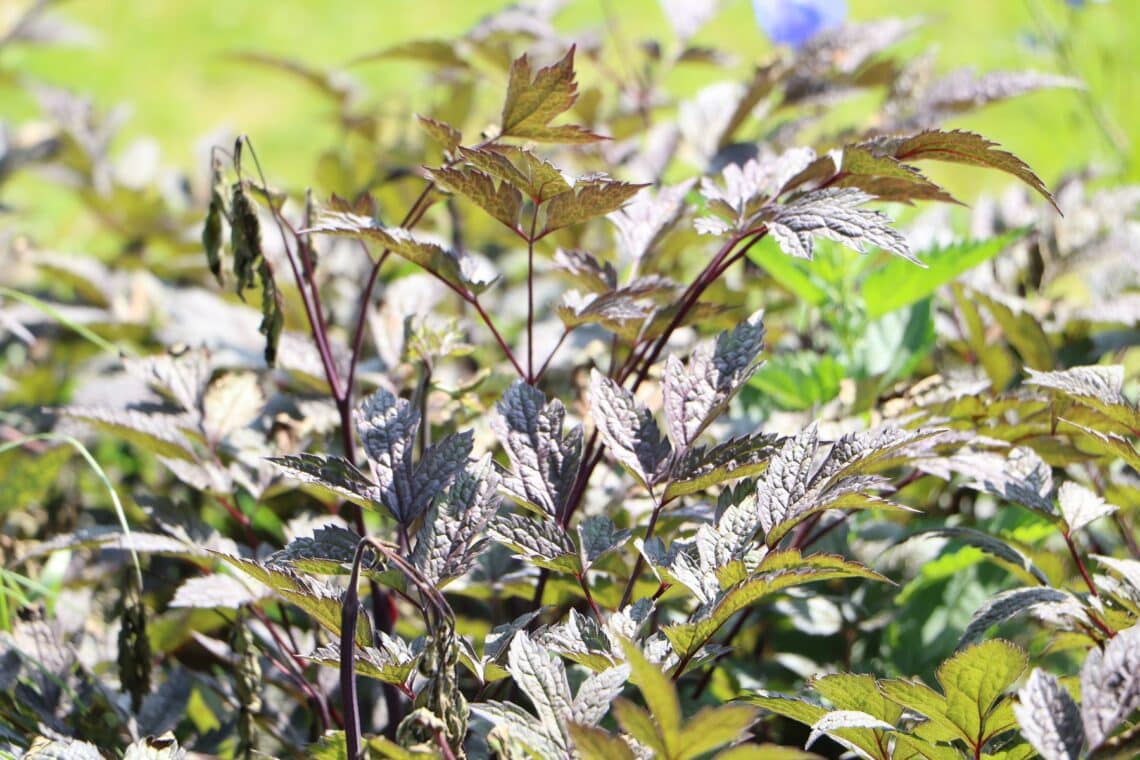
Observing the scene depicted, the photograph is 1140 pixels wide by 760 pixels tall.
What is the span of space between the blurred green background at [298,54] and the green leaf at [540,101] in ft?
10.3

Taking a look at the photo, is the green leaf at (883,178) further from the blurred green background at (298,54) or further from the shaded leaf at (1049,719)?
the blurred green background at (298,54)

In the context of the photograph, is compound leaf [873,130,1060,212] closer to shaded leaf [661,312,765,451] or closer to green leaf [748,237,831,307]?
shaded leaf [661,312,765,451]

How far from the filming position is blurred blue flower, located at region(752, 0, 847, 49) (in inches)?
80.4

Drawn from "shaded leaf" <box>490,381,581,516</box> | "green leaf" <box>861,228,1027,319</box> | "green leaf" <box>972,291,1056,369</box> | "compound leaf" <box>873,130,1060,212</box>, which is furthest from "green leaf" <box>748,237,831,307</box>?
"shaded leaf" <box>490,381,581,516</box>

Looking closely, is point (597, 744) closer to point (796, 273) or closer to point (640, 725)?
point (640, 725)

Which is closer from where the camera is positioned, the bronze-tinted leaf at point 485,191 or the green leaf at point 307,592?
the green leaf at point 307,592

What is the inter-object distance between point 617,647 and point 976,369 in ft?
2.99

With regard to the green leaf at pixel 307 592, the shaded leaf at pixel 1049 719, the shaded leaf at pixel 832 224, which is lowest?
the shaded leaf at pixel 1049 719

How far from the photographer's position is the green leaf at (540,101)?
1.08 metres

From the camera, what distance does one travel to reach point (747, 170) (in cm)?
119

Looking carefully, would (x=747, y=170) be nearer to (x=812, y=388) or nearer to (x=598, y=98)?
(x=812, y=388)

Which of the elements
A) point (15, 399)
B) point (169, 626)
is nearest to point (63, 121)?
point (15, 399)

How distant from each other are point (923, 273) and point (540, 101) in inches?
23.5


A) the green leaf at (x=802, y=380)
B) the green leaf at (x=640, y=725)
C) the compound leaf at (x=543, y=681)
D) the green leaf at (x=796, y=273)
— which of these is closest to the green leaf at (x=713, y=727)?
the green leaf at (x=640, y=725)
